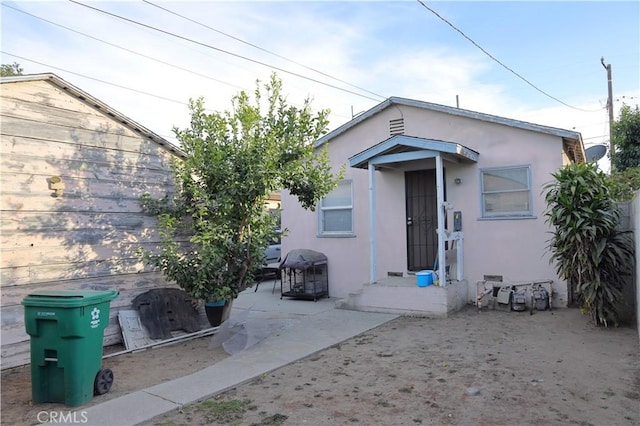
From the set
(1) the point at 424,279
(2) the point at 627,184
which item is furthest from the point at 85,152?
(2) the point at 627,184

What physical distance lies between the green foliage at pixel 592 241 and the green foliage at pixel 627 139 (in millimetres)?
9070

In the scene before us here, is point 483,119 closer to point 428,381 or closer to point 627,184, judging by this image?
point 627,184

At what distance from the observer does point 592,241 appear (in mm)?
6184

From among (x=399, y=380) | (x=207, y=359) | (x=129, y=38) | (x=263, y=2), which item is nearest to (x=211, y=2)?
(x=263, y=2)

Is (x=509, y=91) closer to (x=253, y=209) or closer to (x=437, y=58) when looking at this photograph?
(x=437, y=58)

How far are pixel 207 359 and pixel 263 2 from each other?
7.08 m

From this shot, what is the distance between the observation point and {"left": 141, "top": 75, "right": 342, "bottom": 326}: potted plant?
5918mm

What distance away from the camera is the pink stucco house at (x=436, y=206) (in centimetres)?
777

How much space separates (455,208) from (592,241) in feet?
9.14

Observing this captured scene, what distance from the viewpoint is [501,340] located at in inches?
228

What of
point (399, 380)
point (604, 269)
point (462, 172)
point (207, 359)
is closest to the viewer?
point (399, 380)

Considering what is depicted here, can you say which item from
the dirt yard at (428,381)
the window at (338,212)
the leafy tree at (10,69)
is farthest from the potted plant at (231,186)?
the leafy tree at (10,69)

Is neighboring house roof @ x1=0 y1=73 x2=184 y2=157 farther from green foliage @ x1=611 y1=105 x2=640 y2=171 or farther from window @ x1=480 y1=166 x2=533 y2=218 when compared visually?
green foliage @ x1=611 y1=105 x2=640 y2=171

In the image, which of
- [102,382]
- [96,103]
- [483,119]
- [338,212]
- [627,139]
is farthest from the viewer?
[627,139]
